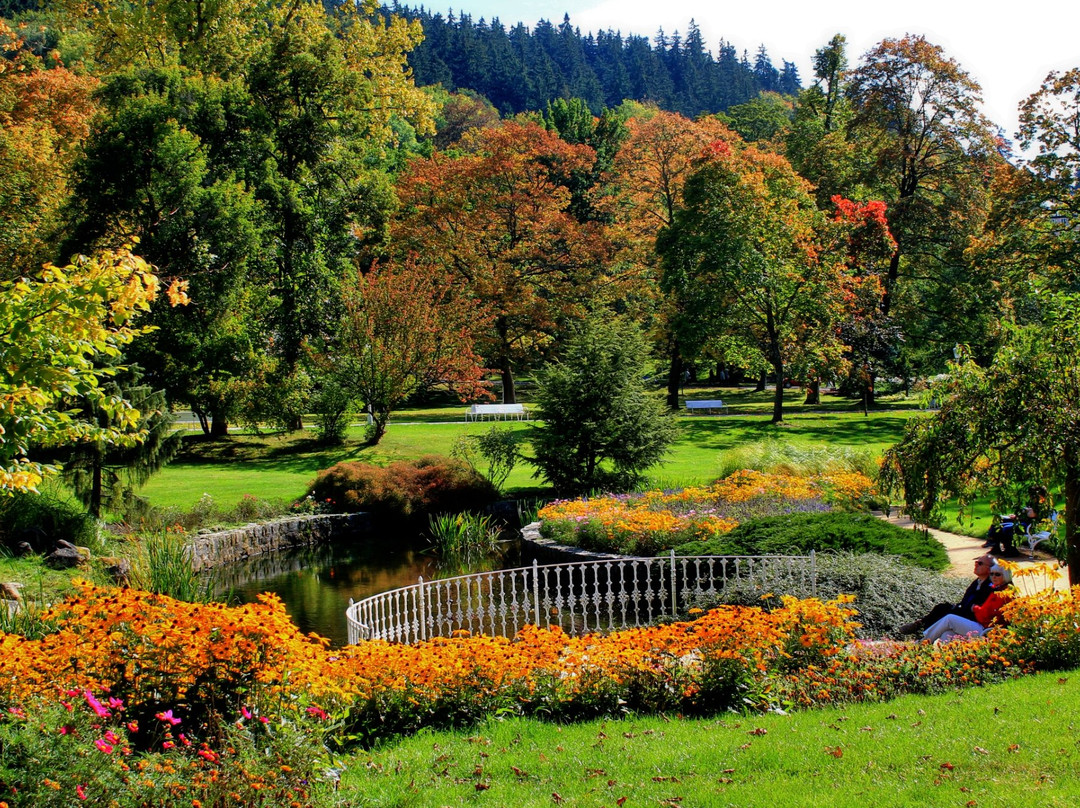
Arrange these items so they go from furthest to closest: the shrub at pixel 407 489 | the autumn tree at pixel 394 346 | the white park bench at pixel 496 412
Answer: the white park bench at pixel 496 412 → the autumn tree at pixel 394 346 → the shrub at pixel 407 489

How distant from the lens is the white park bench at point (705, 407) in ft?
119

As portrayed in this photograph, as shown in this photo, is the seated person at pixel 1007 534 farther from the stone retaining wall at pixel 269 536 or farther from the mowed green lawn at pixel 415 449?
the stone retaining wall at pixel 269 536

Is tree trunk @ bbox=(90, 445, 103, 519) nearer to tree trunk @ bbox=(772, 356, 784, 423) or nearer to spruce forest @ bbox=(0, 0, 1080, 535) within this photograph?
spruce forest @ bbox=(0, 0, 1080, 535)

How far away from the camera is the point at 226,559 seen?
17000 millimetres

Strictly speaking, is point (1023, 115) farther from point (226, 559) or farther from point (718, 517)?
point (226, 559)

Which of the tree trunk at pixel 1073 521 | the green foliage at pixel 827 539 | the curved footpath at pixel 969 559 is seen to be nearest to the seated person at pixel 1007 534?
the curved footpath at pixel 969 559

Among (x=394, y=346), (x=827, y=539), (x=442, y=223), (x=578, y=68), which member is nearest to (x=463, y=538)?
(x=827, y=539)

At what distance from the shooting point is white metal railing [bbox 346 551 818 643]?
9946 millimetres

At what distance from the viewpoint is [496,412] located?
1316 inches

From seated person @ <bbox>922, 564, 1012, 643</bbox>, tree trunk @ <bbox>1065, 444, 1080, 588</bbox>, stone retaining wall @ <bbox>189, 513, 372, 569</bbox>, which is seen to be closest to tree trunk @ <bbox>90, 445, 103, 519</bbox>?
stone retaining wall @ <bbox>189, 513, 372, 569</bbox>

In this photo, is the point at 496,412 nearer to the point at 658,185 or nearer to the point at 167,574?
the point at 658,185

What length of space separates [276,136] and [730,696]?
27.3m

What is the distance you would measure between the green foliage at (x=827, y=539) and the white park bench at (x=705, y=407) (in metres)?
24.0

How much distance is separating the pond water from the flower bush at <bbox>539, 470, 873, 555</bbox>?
193 cm
